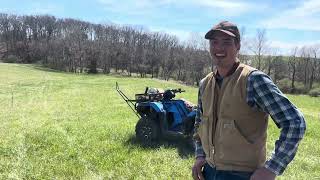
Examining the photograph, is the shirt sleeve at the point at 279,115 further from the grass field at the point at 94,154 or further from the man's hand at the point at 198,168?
the grass field at the point at 94,154

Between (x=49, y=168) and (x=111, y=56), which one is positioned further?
(x=111, y=56)

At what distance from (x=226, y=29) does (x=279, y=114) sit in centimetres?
77

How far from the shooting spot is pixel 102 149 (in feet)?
32.5

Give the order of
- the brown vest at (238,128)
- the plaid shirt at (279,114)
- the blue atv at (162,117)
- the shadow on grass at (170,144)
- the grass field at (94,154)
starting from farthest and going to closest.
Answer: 1. the blue atv at (162,117)
2. the shadow on grass at (170,144)
3. the grass field at (94,154)
4. the brown vest at (238,128)
5. the plaid shirt at (279,114)

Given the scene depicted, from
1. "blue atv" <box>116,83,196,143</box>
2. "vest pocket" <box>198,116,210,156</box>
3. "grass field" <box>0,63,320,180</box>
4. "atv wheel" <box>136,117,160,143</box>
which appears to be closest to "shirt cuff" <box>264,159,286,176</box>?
"vest pocket" <box>198,116,210,156</box>

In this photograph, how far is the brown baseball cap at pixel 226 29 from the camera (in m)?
3.39

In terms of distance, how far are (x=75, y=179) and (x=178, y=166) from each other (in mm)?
2009

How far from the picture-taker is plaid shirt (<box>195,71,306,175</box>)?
2.99 metres

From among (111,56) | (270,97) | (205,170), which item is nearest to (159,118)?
(205,170)

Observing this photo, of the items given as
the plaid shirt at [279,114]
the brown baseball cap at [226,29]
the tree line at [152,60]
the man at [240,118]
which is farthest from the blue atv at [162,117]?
the tree line at [152,60]

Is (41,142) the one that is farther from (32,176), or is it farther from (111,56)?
(111,56)

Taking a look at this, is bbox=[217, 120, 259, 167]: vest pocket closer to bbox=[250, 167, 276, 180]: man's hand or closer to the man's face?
bbox=[250, 167, 276, 180]: man's hand

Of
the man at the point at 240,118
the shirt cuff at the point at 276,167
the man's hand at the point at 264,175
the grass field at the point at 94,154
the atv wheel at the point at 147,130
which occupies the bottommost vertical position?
the grass field at the point at 94,154

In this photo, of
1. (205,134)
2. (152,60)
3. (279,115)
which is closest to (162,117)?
(205,134)
